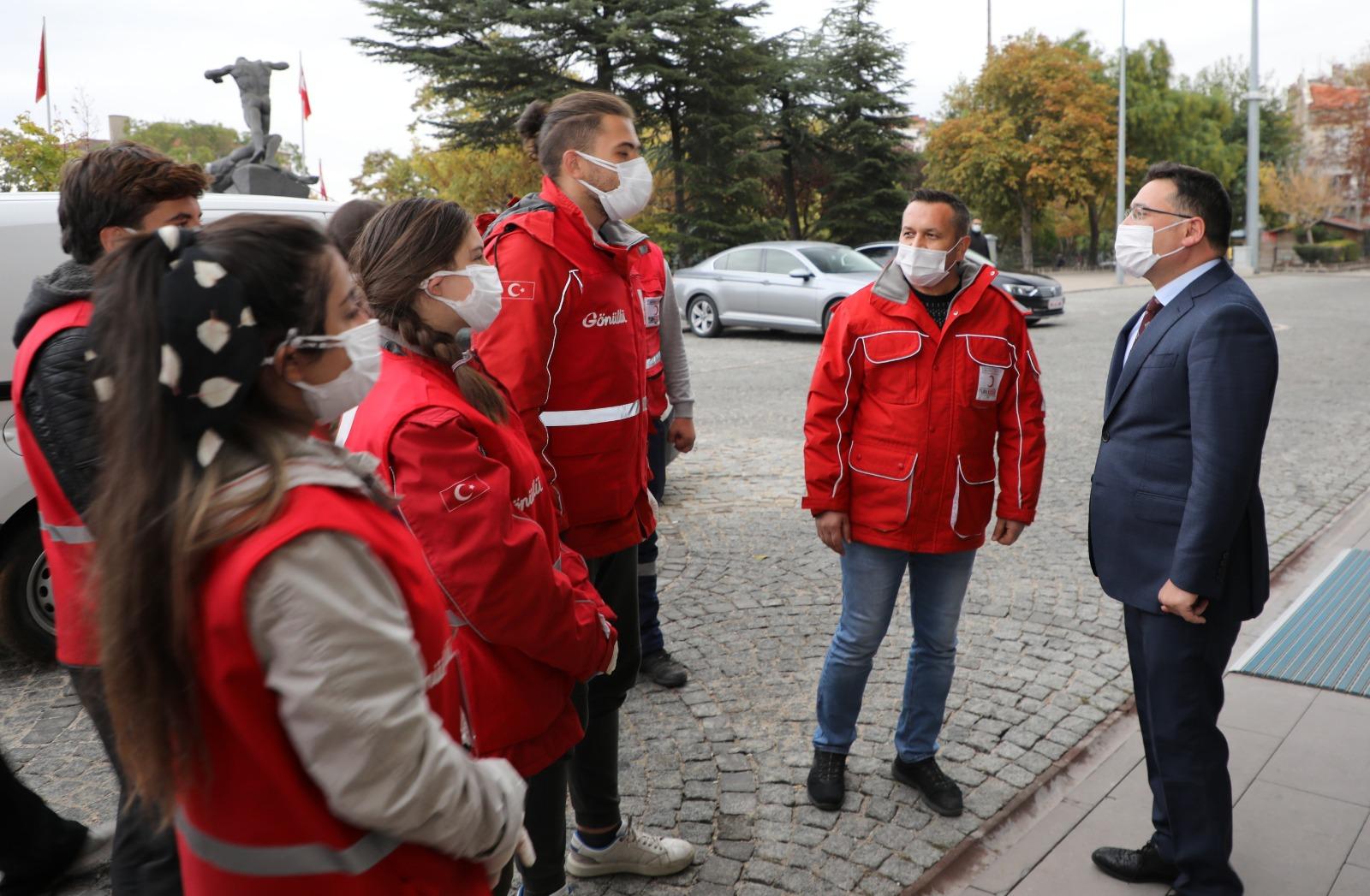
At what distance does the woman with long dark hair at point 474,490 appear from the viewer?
6.63 feet

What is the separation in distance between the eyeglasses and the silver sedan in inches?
519

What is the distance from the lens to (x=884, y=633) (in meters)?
3.57

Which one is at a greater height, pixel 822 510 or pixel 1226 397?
pixel 1226 397

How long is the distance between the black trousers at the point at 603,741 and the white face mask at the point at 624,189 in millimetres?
1120

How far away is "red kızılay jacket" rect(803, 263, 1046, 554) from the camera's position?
339cm

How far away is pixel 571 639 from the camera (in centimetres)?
219

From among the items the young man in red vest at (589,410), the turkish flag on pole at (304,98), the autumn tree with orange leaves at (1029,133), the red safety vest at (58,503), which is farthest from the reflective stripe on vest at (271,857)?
the autumn tree with orange leaves at (1029,133)

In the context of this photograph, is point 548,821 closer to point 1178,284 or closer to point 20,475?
point 1178,284

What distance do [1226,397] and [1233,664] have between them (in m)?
2.52

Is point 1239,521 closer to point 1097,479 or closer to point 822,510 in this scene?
point 1097,479

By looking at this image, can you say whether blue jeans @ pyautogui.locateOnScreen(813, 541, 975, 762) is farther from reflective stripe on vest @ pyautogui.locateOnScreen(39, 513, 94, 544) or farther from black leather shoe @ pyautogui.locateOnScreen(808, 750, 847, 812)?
reflective stripe on vest @ pyautogui.locateOnScreen(39, 513, 94, 544)

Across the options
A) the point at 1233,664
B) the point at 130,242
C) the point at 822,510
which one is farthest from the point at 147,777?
the point at 1233,664

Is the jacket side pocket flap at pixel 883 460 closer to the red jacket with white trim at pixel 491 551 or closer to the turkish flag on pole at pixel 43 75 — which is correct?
the red jacket with white trim at pixel 491 551

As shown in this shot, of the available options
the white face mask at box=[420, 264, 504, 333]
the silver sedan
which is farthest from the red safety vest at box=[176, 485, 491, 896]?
the silver sedan
